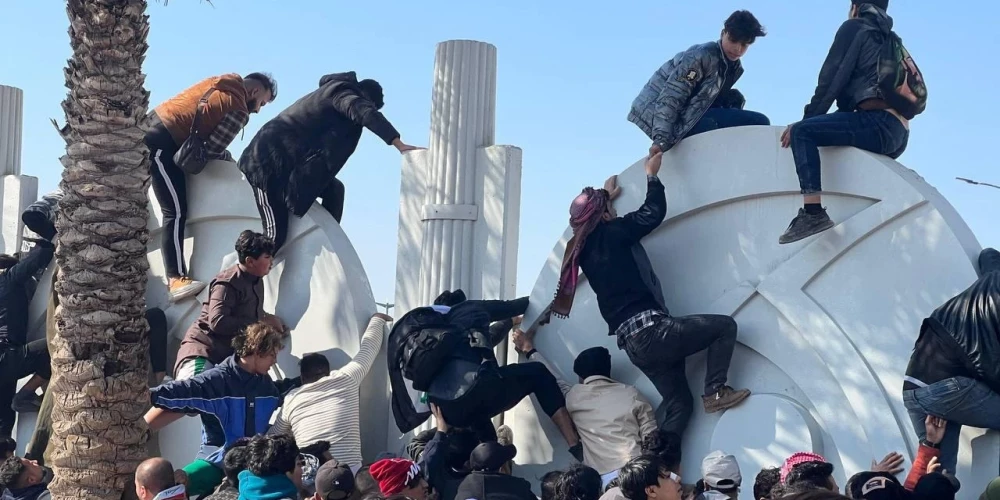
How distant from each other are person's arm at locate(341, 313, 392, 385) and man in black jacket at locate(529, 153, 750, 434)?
1.69m

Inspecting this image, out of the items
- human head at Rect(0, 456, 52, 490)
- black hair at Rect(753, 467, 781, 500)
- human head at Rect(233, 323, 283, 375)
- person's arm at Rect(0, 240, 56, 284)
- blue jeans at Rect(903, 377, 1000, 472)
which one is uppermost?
person's arm at Rect(0, 240, 56, 284)

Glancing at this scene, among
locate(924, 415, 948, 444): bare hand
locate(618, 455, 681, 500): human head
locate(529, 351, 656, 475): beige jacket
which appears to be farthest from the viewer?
locate(529, 351, 656, 475): beige jacket

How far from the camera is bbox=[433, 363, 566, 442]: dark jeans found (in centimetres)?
831

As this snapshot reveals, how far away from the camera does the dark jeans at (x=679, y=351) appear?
812 cm

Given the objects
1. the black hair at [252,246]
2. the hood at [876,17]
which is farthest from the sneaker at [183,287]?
the hood at [876,17]

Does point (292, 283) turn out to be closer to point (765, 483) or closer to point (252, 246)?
point (252, 246)

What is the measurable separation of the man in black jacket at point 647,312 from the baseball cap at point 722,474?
6.12 ft

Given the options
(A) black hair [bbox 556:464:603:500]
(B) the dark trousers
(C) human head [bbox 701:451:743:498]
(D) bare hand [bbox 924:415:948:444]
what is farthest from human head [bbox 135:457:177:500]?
(B) the dark trousers

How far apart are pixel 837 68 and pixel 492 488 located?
3221 millimetres

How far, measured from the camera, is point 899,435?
24.9ft

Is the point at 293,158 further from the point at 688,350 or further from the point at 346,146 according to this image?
the point at 688,350

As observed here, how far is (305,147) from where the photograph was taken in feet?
32.8

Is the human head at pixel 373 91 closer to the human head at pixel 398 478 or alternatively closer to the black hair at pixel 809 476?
the human head at pixel 398 478

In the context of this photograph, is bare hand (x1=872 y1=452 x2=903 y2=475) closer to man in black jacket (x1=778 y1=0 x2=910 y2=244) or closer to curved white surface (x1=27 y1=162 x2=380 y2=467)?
man in black jacket (x1=778 y1=0 x2=910 y2=244)
